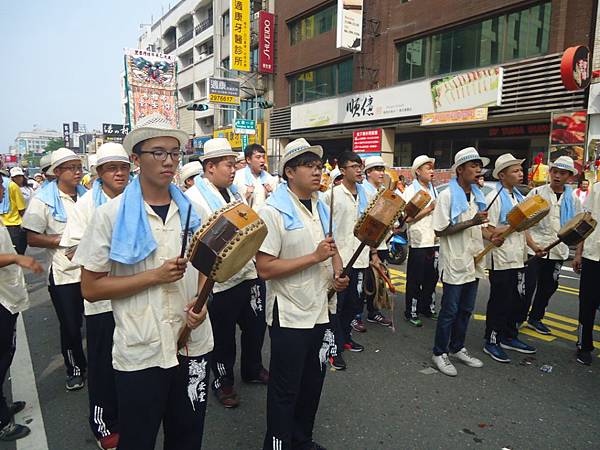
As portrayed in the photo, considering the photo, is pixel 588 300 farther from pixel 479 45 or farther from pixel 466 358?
pixel 479 45

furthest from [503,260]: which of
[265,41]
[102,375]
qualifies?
[265,41]

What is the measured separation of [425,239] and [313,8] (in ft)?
67.0

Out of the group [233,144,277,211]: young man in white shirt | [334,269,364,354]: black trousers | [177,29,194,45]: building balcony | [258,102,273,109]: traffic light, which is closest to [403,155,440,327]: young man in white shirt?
[334,269,364,354]: black trousers

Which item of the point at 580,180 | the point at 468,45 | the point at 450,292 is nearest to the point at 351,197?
the point at 450,292

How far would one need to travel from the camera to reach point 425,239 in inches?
218

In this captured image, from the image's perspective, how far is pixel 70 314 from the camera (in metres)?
3.50

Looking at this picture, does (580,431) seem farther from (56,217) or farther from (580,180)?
(580,180)

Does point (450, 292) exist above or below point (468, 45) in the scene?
below

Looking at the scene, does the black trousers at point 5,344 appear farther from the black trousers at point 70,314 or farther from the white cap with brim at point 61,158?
the white cap with brim at point 61,158

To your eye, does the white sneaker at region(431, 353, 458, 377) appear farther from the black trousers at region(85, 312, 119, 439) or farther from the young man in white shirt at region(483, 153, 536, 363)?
the black trousers at region(85, 312, 119, 439)

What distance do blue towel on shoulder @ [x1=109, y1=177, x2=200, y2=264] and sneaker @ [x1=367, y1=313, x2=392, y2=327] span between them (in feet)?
13.5

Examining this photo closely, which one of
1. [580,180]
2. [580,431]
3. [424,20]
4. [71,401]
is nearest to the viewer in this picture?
[580,431]

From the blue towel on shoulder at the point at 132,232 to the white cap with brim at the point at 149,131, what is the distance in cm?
21

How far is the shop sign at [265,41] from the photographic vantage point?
82.4 feet
